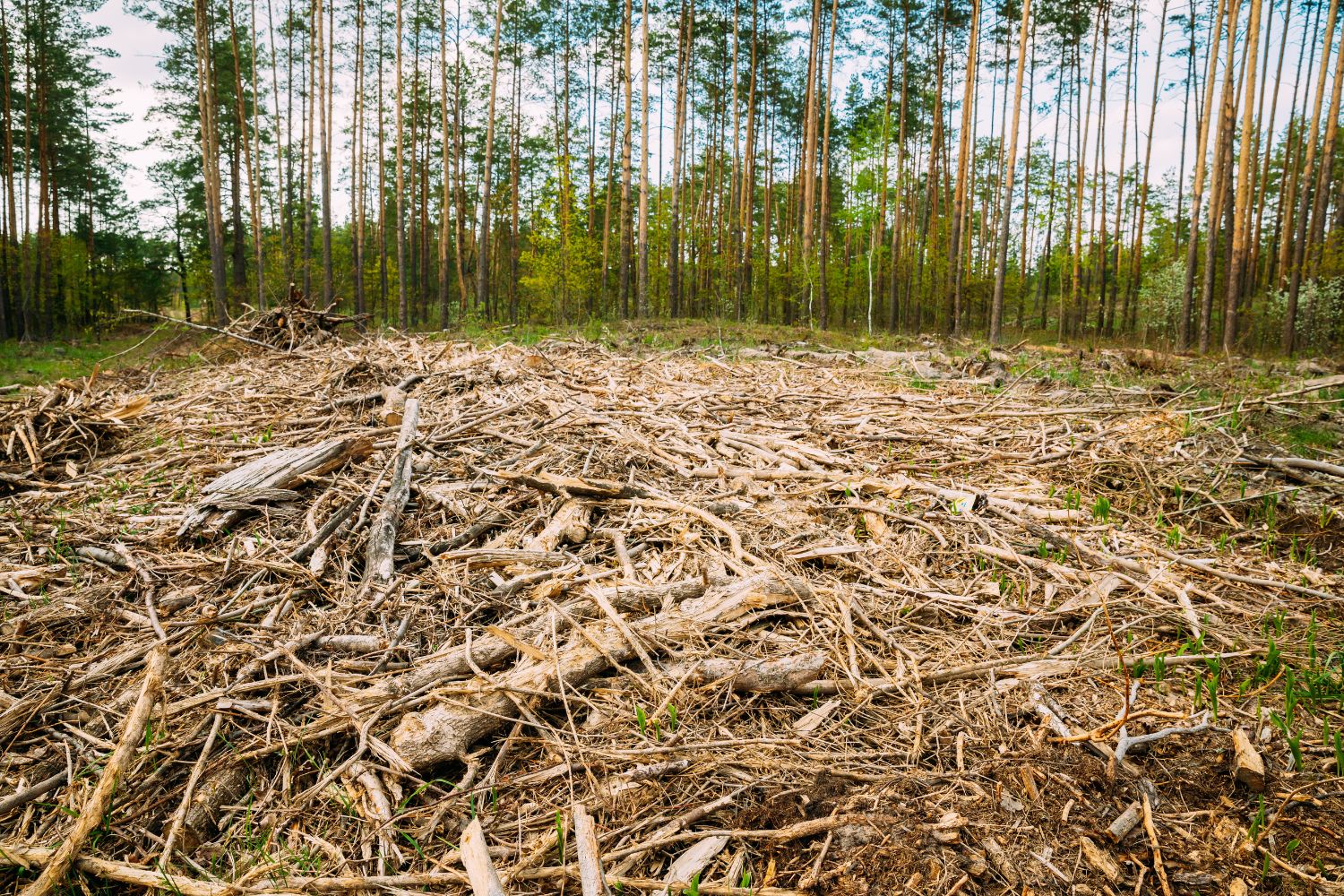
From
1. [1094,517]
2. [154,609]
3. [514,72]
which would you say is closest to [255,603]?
[154,609]

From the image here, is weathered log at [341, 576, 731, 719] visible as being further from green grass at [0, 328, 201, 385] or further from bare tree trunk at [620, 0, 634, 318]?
bare tree trunk at [620, 0, 634, 318]

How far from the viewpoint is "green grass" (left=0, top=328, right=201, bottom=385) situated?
28.3 ft

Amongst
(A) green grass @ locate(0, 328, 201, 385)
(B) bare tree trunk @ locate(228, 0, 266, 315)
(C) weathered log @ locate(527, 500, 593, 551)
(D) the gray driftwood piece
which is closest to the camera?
(C) weathered log @ locate(527, 500, 593, 551)

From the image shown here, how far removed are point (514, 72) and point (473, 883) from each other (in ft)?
104

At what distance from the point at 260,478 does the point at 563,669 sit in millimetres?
2202

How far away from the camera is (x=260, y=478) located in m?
3.16

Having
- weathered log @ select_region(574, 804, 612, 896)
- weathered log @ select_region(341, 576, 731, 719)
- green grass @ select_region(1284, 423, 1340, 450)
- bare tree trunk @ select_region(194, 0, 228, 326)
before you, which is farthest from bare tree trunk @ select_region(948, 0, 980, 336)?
bare tree trunk @ select_region(194, 0, 228, 326)

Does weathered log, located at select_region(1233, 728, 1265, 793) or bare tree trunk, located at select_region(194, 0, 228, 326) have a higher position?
bare tree trunk, located at select_region(194, 0, 228, 326)

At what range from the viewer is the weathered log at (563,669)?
175 centimetres

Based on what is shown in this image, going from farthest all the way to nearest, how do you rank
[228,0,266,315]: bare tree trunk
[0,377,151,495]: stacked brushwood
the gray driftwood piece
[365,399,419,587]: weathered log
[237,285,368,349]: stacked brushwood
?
[228,0,266,315]: bare tree trunk → [237,285,368,349]: stacked brushwood → [0,377,151,495]: stacked brushwood → the gray driftwood piece → [365,399,419,587]: weathered log

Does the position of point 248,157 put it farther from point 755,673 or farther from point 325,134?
point 755,673

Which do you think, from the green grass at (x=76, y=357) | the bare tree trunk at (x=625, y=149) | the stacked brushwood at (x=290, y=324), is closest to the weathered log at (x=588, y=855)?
the stacked brushwood at (x=290, y=324)

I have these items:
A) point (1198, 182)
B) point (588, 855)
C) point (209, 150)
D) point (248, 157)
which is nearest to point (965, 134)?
point (1198, 182)

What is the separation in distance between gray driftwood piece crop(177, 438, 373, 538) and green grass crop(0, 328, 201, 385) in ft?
17.4
